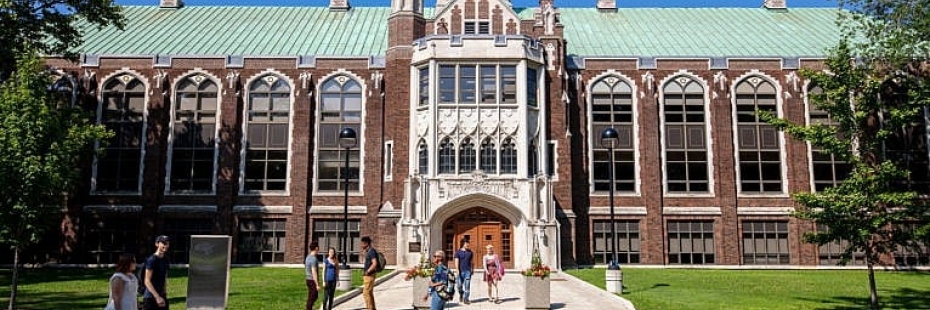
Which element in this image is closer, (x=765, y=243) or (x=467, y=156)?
(x=467, y=156)

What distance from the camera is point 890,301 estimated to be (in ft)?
62.3

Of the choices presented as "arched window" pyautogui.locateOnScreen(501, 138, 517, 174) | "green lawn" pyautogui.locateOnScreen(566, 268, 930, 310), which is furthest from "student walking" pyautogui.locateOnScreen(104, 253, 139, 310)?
"arched window" pyautogui.locateOnScreen(501, 138, 517, 174)

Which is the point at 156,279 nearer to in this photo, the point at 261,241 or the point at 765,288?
the point at 765,288

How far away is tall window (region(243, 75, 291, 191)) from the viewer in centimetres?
3256

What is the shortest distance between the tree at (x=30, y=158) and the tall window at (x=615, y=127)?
845 inches

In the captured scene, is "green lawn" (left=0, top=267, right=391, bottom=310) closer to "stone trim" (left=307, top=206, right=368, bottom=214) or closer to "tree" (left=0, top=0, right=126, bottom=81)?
"stone trim" (left=307, top=206, right=368, bottom=214)

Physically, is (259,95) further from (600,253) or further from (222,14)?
(600,253)

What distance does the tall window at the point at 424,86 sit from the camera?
30.7 metres

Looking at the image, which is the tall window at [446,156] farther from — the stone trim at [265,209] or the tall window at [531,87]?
the stone trim at [265,209]

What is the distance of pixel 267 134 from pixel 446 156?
29.9 feet

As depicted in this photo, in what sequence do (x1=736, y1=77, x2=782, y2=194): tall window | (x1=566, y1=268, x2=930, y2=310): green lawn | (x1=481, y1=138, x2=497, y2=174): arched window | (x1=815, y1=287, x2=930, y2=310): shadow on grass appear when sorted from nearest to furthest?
(x1=566, y1=268, x2=930, y2=310): green lawn, (x1=815, y1=287, x2=930, y2=310): shadow on grass, (x1=481, y1=138, x2=497, y2=174): arched window, (x1=736, y1=77, x2=782, y2=194): tall window

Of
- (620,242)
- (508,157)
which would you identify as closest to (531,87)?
(508,157)

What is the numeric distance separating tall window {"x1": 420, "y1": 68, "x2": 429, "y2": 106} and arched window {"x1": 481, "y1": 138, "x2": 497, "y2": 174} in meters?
3.25

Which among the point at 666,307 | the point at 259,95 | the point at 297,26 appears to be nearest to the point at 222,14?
the point at 297,26
